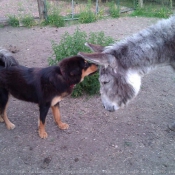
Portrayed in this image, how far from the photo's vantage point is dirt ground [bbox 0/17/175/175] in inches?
130

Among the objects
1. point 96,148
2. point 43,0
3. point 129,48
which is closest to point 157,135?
point 96,148

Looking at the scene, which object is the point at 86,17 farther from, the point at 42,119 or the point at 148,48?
the point at 148,48

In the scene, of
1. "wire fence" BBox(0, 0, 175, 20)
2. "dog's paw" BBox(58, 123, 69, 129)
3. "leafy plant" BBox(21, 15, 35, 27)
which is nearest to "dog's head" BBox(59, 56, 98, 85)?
"dog's paw" BBox(58, 123, 69, 129)

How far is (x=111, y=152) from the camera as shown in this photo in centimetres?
357

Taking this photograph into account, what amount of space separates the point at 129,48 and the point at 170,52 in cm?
67

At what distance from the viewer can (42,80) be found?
3617 millimetres

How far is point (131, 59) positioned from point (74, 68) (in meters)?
0.94

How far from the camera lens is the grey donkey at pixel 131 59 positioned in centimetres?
294

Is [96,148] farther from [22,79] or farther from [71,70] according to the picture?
[22,79]

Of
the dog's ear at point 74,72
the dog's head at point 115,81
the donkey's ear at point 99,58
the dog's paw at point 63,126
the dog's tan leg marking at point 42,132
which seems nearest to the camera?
the donkey's ear at point 99,58

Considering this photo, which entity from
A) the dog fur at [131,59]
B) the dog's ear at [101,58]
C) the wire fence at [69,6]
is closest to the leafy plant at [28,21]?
the wire fence at [69,6]

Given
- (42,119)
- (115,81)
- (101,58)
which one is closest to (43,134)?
(42,119)

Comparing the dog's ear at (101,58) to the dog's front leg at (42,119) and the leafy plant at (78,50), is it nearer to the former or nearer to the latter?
the dog's front leg at (42,119)

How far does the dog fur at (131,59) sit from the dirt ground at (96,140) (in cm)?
90
